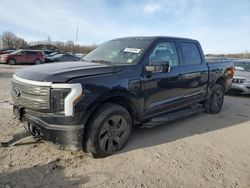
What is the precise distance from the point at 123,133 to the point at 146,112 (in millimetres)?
592

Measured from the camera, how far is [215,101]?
6570 mm

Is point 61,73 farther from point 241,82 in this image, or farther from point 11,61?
point 11,61

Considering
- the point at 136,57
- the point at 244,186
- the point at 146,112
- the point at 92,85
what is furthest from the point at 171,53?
the point at 244,186

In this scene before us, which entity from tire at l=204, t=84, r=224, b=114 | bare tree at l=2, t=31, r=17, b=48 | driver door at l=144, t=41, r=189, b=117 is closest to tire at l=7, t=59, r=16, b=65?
tire at l=204, t=84, r=224, b=114

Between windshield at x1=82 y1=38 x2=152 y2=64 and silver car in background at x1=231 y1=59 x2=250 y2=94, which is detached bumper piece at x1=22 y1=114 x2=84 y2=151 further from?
silver car in background at x1=231 y1=59 x2=250 y2=94

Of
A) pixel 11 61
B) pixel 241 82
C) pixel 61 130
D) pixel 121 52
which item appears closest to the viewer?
pixel 61 130

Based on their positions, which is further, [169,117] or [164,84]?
[169,117]

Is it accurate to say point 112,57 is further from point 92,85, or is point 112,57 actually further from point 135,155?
point 135,155

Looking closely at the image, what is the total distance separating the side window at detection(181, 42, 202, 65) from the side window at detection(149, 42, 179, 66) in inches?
13.5

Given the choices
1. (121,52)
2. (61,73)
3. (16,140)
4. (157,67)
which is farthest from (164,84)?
(16,140)

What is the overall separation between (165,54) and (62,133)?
252 cm

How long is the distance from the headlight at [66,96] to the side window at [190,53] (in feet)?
9.16

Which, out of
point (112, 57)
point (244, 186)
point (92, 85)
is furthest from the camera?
point (112, 57)

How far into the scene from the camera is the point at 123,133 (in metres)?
4.05
